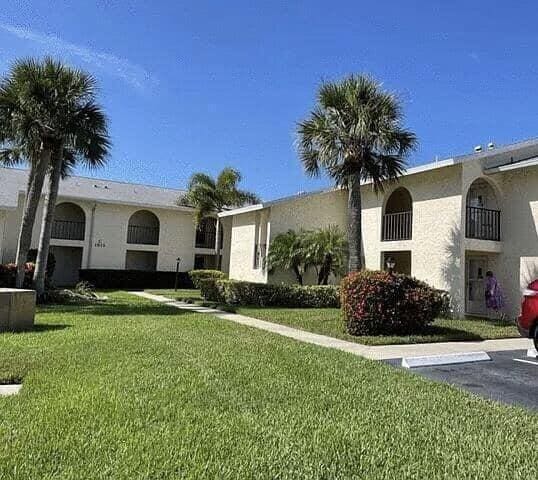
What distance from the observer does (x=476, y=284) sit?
18.0 metres

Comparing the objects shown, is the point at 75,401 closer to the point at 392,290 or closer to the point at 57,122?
the point at 392,290

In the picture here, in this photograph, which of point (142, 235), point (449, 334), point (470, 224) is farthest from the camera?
point (142, 235)

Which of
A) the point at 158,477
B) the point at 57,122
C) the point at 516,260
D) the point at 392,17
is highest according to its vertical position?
the point at 392,17

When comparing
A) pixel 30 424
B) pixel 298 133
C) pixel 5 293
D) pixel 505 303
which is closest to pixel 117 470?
pixel 30 424

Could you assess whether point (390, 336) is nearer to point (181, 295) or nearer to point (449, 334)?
point (449, 334)

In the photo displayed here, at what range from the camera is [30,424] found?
4371mm

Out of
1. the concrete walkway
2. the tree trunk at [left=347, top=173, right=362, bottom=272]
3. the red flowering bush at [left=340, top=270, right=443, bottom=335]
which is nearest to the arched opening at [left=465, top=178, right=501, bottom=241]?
the tree trunk at [left=347, top=173, right=362, bottom=272]

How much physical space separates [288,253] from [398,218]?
4.77 metres

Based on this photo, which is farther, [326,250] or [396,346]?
[326,250]

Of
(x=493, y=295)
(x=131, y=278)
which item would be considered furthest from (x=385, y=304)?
(x=131, y=278)

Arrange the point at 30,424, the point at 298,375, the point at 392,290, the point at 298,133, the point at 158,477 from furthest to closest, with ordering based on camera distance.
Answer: the point at 298,133, the point at 392,290, the point at 298,375, the point at 30,424, the point at 158,477

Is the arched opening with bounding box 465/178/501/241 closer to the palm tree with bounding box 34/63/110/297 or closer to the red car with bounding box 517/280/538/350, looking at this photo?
the red car with bounding box 517/280/538/350

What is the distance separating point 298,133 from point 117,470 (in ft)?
47.2

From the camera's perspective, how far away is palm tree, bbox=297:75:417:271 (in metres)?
15.3
